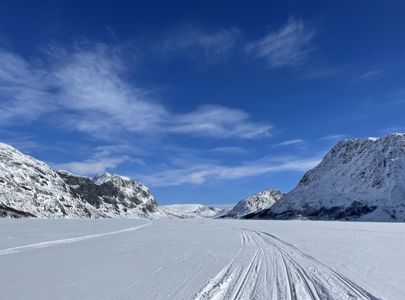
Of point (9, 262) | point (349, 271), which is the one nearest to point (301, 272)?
point (349, 271)

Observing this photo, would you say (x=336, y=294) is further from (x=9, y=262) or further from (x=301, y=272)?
(x=9, y=262)

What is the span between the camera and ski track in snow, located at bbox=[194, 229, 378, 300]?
10.1 metres

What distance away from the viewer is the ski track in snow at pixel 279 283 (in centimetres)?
1013

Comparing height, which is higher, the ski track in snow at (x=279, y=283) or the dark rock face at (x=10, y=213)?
the dark rock face at (x=10, y=213)

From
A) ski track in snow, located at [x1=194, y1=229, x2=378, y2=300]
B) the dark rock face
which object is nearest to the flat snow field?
ski track in snow, located at [x1=194, y1=229, x2=378, y2=300]

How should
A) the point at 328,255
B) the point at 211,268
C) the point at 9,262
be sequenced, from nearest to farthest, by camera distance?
the point at 211,268
the point at 9,262
the point at 328,255

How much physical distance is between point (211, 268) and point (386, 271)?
6.18 meters

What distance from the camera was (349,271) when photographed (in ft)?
47.4

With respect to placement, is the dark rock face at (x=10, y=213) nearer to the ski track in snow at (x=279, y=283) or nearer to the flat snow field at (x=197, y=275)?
the flat snow field at (x=197, y=275)

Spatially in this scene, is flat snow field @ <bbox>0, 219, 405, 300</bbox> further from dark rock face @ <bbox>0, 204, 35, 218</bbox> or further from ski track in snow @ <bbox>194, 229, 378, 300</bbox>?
dark rock face @ <bbox>0, 204, 35, 218</bbox>

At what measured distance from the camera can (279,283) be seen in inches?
456

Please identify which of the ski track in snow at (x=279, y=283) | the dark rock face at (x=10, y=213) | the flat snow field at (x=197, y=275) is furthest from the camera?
the dark rock face at (x=10, y=213)

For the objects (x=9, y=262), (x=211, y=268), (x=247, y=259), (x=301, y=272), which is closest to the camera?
(x=301, y=272)

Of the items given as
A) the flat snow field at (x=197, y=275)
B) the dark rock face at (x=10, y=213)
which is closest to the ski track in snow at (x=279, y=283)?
the flat snow field at (x=197, y=275)
